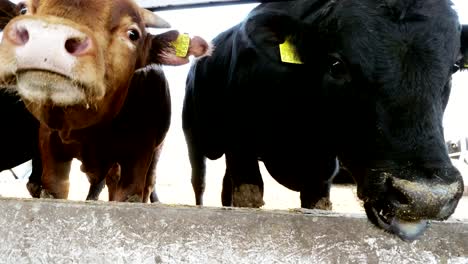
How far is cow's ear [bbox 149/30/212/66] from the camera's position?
3.46 meters

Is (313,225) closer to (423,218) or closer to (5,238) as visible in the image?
(423,218)

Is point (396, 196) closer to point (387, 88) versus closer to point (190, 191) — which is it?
point (387, 88)

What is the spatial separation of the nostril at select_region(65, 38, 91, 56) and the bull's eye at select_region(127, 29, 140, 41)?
21.9 inches

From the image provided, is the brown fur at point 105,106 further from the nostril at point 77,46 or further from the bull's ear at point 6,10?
the bull's ear at point 6,10

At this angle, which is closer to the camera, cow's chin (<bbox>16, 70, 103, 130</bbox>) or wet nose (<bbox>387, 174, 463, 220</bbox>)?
wet nose (<bbox>387, 174, 463, 220</bbox>)

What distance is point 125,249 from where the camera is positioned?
5.63 ft

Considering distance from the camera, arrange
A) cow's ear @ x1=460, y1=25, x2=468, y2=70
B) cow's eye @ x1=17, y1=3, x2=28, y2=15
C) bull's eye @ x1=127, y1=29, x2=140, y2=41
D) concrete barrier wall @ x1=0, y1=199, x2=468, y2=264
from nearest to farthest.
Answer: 1. concrete barrier wall @ x1=0, y1=199, x2=468, y2=264
2. cow's eye @ x1=17, y1=3, x2=28, y2=15
3. bull's eye @ x1=127, y1=29, x2=140, y2=41
4. cow's ear @ x1=460, y1=25, x2=468, y2=70

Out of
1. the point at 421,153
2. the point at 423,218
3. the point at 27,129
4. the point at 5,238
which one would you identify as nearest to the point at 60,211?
the point at 5,238

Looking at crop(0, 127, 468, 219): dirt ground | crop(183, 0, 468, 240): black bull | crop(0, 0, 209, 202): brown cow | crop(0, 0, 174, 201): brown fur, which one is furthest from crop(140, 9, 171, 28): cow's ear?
crop(0, 127, 468, 219): dirt ground

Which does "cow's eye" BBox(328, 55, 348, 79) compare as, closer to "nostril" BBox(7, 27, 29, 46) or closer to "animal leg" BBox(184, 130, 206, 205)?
"nostril" BBox(7, 27, 29, 46)

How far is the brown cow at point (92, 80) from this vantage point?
2.25 m

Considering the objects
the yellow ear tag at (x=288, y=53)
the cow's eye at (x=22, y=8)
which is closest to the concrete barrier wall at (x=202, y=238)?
the cow's eye at (x=22, y=8)

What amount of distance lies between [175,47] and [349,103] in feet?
4.35

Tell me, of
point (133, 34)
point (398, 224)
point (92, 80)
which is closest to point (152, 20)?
point (133, 34)
